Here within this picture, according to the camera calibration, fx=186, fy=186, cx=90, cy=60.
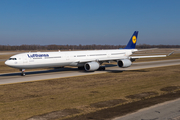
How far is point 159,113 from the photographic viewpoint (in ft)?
44.9

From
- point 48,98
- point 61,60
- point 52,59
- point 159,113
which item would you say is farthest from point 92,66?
point 159,113

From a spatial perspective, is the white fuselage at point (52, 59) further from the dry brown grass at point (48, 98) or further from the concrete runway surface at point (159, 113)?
the concrete runway surface at point (159, 113)

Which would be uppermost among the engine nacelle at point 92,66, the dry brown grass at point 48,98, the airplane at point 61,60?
the airplane at point 61,60

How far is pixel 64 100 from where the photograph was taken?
695 inches

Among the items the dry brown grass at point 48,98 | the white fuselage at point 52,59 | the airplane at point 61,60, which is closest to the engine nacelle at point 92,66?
the airplane at point 61,60

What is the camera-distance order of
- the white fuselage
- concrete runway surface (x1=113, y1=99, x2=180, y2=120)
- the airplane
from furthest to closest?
the airplane → the white fuselage → concrete runway surface (x1=113, y1=99, x2=180, y2=120)

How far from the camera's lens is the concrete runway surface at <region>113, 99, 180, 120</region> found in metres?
12.8

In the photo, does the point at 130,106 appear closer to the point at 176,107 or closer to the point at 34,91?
the point at 176,107

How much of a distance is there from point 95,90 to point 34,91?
7.09 m

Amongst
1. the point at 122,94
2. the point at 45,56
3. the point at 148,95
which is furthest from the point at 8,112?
the point at 45,56

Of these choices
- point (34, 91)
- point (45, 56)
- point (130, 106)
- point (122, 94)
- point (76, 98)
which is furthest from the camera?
point (45, 56)

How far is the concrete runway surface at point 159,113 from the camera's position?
12770 mm

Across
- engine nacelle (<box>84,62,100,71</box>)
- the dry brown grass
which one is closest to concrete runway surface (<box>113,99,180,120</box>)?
the dry brown grass

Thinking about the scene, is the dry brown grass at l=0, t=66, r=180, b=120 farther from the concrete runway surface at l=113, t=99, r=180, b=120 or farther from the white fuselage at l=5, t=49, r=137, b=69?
the white fuselage at l=5, t=49, r=137, b=69
